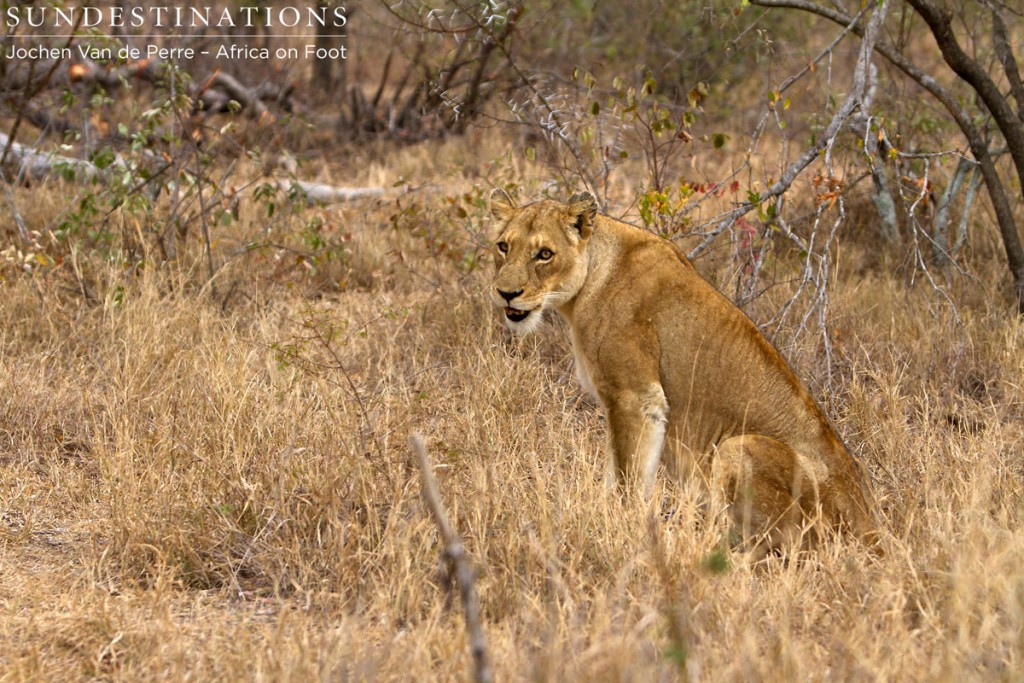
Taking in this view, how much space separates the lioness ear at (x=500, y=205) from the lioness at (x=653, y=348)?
0.02m

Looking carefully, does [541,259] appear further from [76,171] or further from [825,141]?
[76,171]

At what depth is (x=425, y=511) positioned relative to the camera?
4598 millimetres

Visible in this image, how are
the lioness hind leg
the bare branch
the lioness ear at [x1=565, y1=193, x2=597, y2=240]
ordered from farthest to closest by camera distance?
the bare branch
the lioness ear at [x1=565, y1=193, x2=597, y2=240]
the lioness hind leg

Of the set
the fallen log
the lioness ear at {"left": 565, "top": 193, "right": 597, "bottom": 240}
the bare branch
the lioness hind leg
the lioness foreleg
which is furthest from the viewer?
the fallen log

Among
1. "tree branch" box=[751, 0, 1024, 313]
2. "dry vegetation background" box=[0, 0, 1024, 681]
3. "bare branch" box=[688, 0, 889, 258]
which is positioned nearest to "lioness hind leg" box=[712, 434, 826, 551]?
"dry vegetation background" box=[0, 0, 1024, 681]

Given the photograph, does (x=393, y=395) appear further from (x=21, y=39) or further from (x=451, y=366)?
(x=21, y=39)

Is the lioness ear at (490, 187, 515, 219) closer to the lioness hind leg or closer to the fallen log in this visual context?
the lioness hind leg

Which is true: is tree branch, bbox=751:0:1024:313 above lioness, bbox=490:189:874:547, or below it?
above

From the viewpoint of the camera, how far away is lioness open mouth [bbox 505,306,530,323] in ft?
16.3

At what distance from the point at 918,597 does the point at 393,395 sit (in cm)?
300

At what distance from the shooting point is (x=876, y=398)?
19.7 ft

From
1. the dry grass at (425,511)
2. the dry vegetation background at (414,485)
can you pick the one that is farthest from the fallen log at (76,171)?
the dry grass at (425,511)

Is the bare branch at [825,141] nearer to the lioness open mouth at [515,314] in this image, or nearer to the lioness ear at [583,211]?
the lioness ear at [583,211]

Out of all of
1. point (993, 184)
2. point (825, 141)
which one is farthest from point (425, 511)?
point (993, 184)
